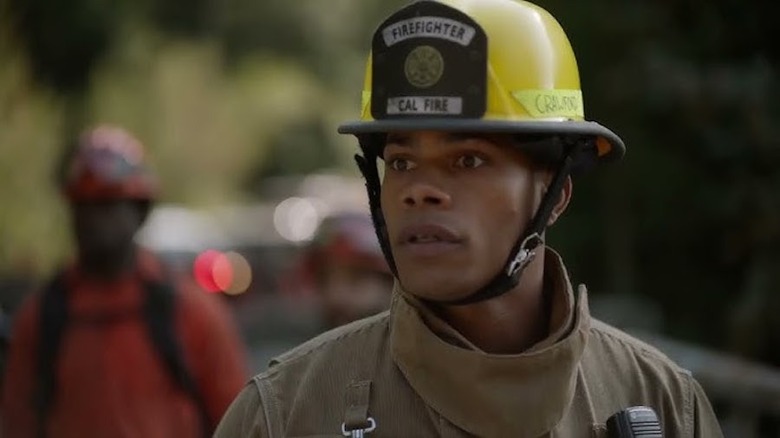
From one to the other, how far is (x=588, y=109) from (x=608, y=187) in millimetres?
771

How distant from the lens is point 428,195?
389 cm

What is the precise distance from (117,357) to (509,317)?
3559mm

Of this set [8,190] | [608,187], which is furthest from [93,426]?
[8,190]

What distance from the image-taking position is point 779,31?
7668mm

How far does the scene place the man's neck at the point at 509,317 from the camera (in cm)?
402

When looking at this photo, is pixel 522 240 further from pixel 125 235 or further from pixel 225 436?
pixel 125 235

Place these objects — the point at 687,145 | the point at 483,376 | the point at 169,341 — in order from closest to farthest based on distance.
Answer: the point at 483,376, the point at 169,341, the point at 687,145

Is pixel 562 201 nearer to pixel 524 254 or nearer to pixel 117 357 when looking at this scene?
pixel 524 254

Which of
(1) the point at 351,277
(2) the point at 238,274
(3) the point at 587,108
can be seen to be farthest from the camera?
(2) the point at 238,274

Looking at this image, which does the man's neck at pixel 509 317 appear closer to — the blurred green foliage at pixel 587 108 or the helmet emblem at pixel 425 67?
the helmet emblem at pixel 425 67

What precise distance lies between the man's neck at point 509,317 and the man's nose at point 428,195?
222mm

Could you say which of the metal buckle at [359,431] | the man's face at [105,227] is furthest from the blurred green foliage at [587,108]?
the metal buckle at [359,431]

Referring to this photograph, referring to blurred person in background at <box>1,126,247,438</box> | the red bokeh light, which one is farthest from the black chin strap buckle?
the red bokeh light

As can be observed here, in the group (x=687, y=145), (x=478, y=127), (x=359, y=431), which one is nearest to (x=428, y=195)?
(x=478, y=127)
